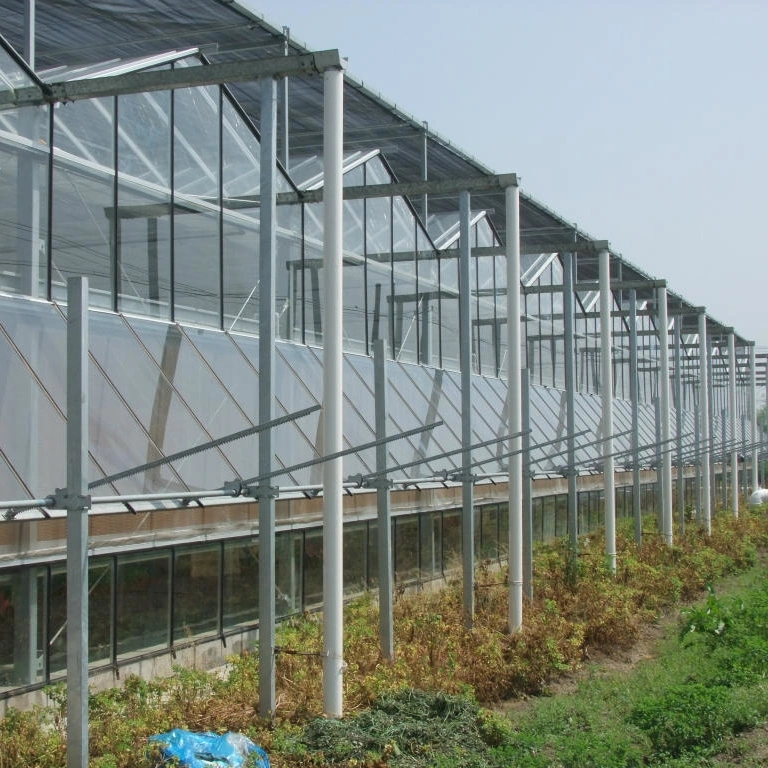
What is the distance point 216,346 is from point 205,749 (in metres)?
8.22

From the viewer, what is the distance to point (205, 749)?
1091 cm

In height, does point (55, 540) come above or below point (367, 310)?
below

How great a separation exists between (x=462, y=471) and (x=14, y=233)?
8.26m

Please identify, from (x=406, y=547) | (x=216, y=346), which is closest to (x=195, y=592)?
(x=216, y=346)

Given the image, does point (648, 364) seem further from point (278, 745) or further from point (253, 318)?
point (278, 745)

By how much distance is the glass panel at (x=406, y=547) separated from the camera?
23.1 metres

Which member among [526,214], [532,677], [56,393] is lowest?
[532,677]

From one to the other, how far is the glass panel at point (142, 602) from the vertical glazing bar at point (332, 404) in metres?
2.47

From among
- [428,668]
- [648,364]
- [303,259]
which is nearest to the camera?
[428,668]

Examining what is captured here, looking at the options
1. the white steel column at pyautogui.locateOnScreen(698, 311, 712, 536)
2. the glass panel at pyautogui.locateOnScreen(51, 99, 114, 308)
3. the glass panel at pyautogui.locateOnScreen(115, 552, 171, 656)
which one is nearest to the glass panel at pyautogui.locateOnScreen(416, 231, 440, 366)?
the glass panel at pyautogui.locateOnScreen(51, 99, 114, 308)

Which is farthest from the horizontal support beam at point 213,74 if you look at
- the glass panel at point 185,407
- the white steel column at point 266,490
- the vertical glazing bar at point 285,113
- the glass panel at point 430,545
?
the glass panel at point 430,545

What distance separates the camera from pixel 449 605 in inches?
815

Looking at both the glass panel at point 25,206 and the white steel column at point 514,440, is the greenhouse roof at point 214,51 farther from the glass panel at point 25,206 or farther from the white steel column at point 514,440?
the white steel column at point 514,440

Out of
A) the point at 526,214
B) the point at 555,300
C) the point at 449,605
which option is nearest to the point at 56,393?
the point at 449,605
